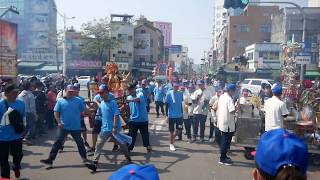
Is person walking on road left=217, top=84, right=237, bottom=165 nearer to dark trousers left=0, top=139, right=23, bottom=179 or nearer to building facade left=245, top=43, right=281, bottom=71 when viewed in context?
dark trousers left=0, top=139, right=23, bottom=179

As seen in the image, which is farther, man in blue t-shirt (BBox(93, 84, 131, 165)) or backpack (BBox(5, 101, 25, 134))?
man in blue t-shirt (BBox(93, 84, 131, 165))

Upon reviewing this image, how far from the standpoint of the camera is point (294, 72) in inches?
513

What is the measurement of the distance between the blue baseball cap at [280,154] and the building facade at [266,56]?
51464 millimetres

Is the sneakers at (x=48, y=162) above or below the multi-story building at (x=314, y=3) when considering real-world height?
below

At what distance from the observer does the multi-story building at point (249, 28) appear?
77.4 meters

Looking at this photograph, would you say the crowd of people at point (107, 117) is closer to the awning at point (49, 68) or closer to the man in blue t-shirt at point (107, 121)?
the man in blue t-shirt at point (107, 121)

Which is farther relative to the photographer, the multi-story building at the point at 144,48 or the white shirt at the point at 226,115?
the multi-story building at the point at 144,48

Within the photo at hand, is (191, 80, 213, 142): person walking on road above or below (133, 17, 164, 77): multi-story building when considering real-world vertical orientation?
below

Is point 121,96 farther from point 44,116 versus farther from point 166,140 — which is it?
point 44,116

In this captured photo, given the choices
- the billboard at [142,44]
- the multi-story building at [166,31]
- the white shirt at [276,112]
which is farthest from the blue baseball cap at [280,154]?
the multi-story building at [166,31]

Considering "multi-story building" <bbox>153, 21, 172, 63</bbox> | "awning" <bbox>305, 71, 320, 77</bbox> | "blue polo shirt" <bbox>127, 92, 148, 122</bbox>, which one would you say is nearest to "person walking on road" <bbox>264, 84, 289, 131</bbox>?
"blue polo shirt" <bbox>127, 92, 148, 122</bbox>

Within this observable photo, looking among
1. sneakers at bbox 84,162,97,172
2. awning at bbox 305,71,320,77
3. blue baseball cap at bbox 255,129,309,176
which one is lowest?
sneakers at bbox 84,162,97,172

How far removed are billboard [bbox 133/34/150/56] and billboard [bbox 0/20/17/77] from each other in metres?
49.4

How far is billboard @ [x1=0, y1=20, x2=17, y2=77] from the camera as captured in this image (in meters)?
16.9
